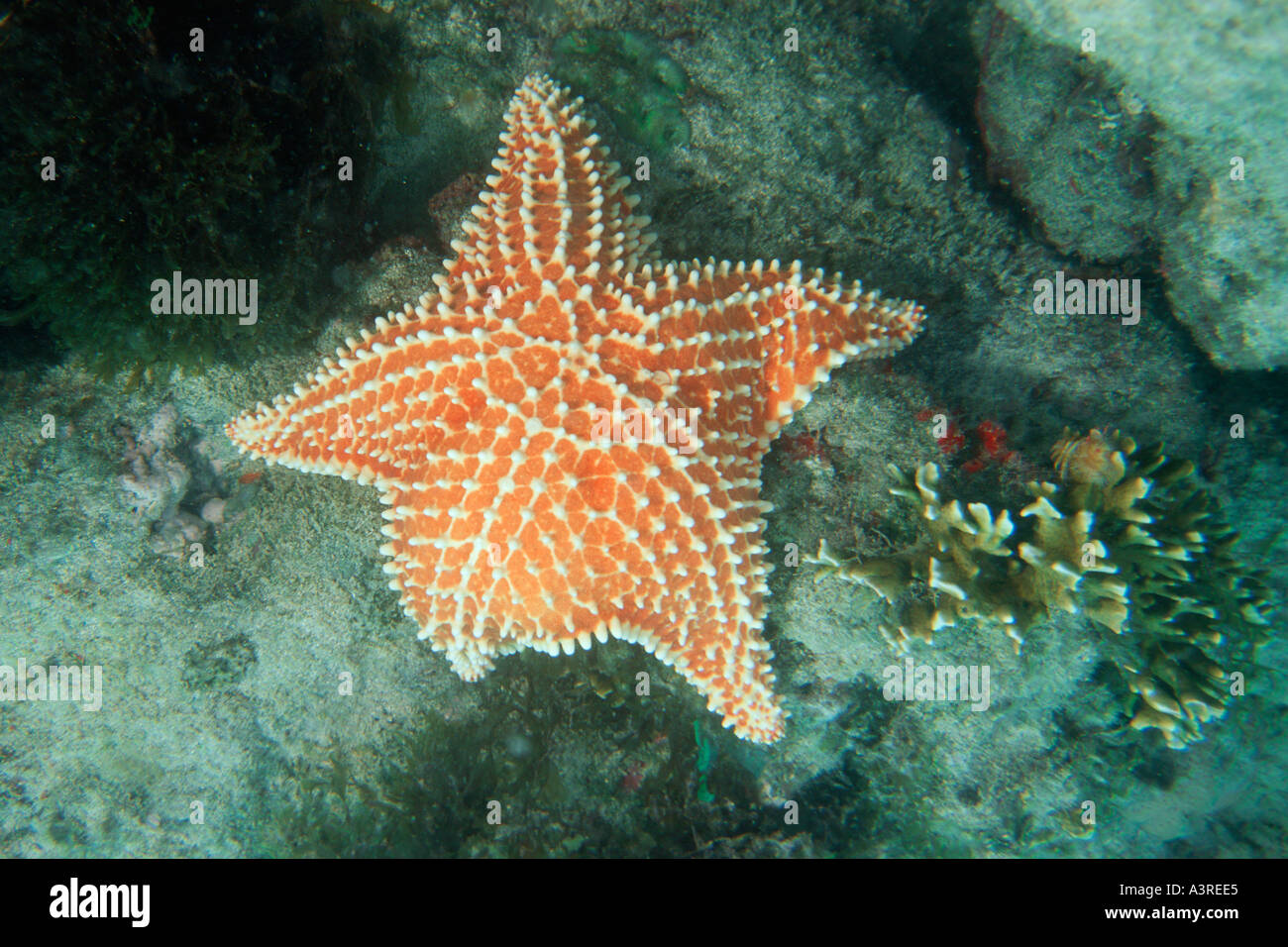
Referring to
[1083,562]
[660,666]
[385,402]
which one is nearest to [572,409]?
[385,402]

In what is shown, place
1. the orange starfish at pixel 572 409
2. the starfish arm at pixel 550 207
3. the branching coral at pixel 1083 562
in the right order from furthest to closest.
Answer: the branching coral at pixel 1083 562 < the starfish arm at pixel 550 207 < the orange starfish at pixel 572 409

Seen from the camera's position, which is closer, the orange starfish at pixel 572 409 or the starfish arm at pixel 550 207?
the orange starfish at pixel 572 409

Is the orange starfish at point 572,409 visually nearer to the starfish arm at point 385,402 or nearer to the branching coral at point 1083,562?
the starfish arm at point 385,402

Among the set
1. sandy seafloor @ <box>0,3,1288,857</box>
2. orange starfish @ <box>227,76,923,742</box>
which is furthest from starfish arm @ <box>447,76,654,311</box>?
sandy seafloor @ <box>0,3,1288,857</box>

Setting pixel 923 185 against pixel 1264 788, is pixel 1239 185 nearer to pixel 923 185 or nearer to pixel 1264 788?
pixel 923 185

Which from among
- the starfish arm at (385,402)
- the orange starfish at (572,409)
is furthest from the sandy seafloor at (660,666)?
the starfish arm at (385,402)

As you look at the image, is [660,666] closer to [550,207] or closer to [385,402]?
[385,402]
